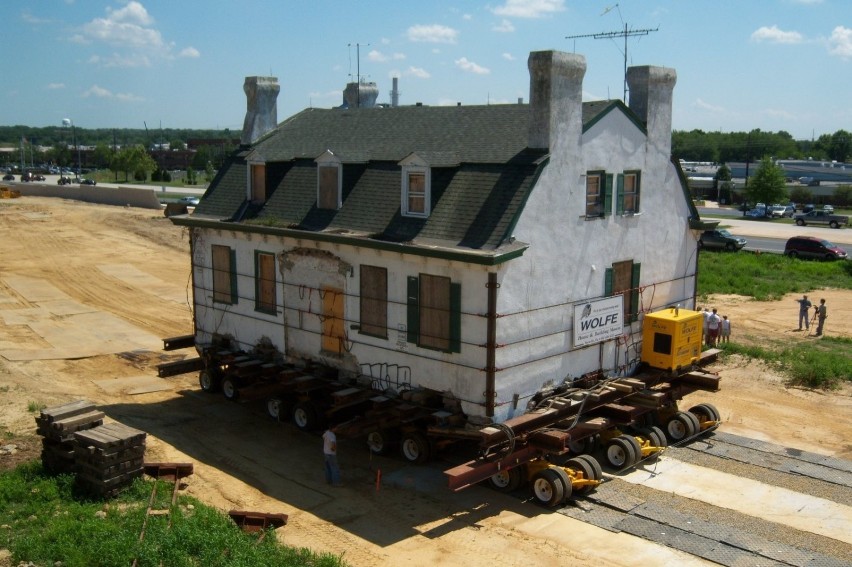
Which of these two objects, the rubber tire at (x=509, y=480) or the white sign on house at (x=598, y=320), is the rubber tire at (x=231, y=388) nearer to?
the rubber tire at (x=509, y=480)

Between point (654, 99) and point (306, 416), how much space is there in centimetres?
1140

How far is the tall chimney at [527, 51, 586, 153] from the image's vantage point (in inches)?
687

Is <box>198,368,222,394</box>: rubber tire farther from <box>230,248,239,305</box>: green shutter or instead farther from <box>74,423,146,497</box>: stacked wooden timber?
<box>74,423,146,497</box>: stacked wooden timber

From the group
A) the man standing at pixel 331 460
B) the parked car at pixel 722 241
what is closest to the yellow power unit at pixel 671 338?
the man standing at pixel 331 460

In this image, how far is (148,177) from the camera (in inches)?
5098

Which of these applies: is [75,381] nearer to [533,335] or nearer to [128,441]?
[128,441]

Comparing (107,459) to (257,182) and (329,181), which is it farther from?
(257,182)

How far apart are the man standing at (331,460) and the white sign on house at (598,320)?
5753 millimetres

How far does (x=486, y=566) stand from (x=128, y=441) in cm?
710

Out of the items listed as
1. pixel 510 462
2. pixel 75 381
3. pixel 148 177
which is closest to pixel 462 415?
pixel 510 462

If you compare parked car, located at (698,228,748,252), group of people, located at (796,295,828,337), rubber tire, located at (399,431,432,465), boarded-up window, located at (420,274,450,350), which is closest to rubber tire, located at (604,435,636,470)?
rubber tire, located at (399,431,432,465)

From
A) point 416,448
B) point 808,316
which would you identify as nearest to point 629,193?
point 416,448

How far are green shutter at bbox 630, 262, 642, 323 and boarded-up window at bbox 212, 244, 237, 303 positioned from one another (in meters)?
10.3

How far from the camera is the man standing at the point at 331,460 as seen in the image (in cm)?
1720
